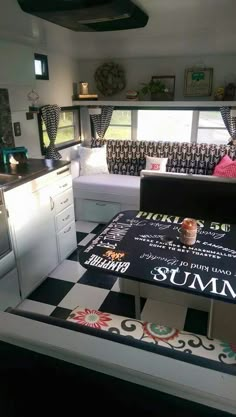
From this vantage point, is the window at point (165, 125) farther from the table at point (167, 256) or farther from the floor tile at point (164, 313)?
the floor tile at point (164, 313)

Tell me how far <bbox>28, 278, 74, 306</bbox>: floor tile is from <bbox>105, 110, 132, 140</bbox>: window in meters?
2.63

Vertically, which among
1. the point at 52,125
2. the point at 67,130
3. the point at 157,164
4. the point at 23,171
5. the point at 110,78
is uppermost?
the point at 110,78

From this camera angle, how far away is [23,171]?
92.0 inches

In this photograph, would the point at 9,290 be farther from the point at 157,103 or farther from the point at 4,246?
the point at 157,103

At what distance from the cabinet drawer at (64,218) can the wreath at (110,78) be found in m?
2.15

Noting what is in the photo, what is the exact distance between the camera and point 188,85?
3.83m

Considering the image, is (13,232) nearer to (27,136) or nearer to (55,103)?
(27,136)

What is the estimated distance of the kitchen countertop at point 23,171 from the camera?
204 centimetres

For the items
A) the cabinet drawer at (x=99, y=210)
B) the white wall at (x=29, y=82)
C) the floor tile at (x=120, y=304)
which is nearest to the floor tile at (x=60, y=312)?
the floor tile at (x=120, y=304)

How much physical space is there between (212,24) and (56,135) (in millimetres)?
2211

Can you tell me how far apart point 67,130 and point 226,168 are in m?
2.22

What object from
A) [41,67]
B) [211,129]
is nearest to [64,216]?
[41,67]

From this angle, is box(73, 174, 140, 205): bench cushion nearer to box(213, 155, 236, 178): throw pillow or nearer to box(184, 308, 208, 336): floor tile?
box(213, 155, 236, 178): throw pillow

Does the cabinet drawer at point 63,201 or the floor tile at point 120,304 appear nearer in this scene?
the floor tile at point 120,304
